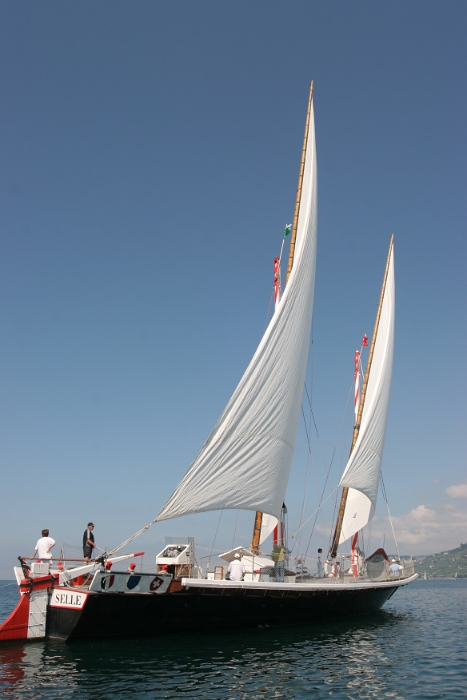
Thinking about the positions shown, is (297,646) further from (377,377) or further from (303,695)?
(377,377)

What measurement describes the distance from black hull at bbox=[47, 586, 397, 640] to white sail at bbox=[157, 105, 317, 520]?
2.54 meters

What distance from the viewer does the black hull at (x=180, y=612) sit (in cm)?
1598

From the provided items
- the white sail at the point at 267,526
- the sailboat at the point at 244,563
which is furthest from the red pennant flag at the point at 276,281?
the white sail at the point at 267,526

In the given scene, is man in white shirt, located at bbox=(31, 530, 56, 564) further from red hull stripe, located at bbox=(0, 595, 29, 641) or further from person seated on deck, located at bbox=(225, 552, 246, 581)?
person seated on deck, located at bbox=(225, 552, 246, 581)

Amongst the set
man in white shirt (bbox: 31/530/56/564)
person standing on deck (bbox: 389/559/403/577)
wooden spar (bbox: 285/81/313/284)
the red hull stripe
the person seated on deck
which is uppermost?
wooden spar (bbox: 285/81/313/284)

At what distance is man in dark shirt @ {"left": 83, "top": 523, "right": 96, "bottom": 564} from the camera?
18.2m

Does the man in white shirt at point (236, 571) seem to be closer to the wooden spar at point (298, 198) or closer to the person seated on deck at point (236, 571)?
the person seated on deck at point (236, 571)

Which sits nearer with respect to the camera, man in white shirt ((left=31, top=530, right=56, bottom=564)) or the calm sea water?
the calm sea water

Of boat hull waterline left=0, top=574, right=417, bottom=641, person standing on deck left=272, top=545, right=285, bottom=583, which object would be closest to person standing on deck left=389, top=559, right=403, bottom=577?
boat hull waterline left=0, top=574, right=417, bottom=641

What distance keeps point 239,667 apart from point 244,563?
21.9 feet

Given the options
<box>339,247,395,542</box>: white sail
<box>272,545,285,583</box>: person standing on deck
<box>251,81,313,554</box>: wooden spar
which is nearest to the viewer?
<box>272,545,285,583</box>: person standing on deck

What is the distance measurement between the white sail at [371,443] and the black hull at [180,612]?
9091 mm

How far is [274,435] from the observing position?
2117 cm

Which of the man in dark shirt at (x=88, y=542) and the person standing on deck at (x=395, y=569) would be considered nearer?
the man in dark shirt at (x=88, y=542)
